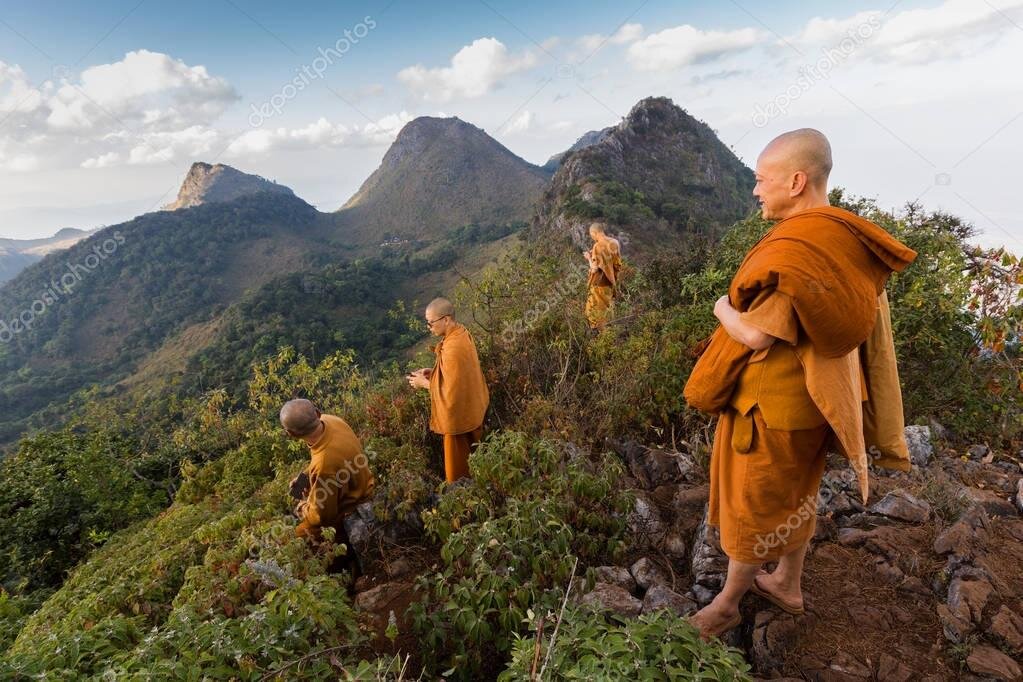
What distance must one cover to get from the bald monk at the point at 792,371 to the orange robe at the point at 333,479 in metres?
2.40

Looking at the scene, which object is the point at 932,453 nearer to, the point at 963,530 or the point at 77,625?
the point at 963,530

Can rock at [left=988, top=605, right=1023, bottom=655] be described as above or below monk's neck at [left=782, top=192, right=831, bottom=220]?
below

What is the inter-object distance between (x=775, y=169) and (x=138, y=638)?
3093 millimetres

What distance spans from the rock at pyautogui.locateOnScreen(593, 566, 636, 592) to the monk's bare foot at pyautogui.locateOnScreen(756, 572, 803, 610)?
0.59 m

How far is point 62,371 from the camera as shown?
5403cm

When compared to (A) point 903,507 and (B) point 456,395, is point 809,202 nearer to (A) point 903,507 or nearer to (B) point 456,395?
(A) point 903,507

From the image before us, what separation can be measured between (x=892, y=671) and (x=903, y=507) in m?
1.14

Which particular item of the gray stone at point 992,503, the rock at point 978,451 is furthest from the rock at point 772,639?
the rock at point 978,451

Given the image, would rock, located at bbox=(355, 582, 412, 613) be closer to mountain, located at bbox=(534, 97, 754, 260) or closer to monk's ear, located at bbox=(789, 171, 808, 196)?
monk's ear, located at bbox=(789, 171, 808, 196)

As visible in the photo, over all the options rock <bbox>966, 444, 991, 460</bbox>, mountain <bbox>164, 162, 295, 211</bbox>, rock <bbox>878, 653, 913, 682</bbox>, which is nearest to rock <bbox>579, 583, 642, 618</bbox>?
rock <bbox>878, 653, 913, 682</bbox>

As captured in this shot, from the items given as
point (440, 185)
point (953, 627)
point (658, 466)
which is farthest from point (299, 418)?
point (440, 185)

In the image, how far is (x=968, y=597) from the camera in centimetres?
215

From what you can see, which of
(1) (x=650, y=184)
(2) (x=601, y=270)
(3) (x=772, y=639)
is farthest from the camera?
(1) (x=650, y=184)

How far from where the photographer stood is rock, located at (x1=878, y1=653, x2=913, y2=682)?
6.42 feet
